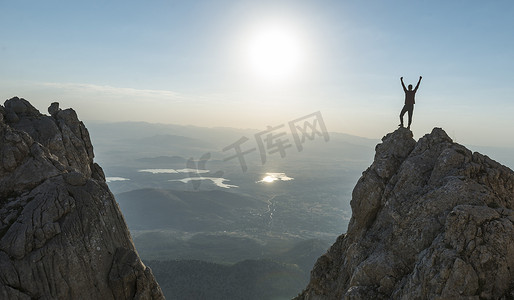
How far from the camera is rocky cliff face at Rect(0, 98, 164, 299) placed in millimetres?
20525

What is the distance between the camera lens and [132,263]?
79.3 feet

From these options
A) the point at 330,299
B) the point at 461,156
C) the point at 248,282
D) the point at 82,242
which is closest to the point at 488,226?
the point at 461,156

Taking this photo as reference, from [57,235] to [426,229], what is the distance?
24.8m

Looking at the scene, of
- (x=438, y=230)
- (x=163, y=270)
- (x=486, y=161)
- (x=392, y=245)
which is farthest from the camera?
(x=163, y=270)

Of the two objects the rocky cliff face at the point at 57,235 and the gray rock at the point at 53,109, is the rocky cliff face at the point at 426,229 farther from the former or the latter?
the gray rock at the point at 53,109

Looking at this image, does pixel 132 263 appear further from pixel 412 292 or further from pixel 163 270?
pixel 163 270

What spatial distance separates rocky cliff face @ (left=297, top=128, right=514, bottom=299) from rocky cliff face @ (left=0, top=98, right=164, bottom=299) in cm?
1658

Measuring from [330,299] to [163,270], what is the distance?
133 meters

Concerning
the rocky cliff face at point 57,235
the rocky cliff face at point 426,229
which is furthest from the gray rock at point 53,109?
the rocky cliff face at point 426,229

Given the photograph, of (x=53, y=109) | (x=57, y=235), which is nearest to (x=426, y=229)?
(x=57, y=235)

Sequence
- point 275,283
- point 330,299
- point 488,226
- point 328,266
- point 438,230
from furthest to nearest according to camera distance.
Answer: point 275,283, point 328,266, point 330,299, point 438,230, point 488,226

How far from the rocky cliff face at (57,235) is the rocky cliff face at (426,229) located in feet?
54.4

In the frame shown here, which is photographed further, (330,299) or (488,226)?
(330,299)

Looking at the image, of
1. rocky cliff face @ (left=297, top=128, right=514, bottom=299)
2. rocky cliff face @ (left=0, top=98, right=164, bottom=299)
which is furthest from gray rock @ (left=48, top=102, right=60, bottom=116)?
rocky cliff face @ (left=297, top=128, right=514, bottom=299)
